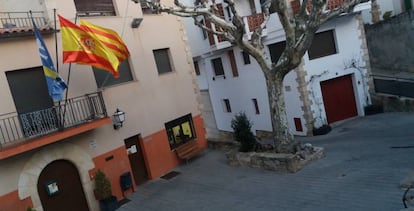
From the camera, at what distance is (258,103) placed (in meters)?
20.1

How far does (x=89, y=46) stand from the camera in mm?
10297

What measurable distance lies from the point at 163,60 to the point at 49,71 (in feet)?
20.7

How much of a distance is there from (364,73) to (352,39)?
5.97ft

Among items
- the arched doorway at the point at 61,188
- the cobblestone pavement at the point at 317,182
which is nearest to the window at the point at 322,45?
the cobblestone pavement at the point at 317,182

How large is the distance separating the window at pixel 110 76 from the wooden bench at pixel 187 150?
146 inches

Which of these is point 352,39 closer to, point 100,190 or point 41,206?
point 100,190

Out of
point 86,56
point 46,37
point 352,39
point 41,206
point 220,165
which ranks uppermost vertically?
point 46,37

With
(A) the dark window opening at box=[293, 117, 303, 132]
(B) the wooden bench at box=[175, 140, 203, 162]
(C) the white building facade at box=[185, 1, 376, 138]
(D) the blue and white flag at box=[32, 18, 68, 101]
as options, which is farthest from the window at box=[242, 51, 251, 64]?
(D) the blue and white flag at box=[32, 18, 68, 101]

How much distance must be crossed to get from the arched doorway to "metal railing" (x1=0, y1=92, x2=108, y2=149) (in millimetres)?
1375

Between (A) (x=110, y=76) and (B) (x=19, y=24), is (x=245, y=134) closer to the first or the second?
(A) (x=110, y=76)

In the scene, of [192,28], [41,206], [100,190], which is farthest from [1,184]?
[192,28]

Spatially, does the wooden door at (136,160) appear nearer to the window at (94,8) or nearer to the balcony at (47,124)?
the balcony at (47,124)

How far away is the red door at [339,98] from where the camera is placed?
1758 centimetres

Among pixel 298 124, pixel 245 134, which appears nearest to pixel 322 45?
pixel 298 124
